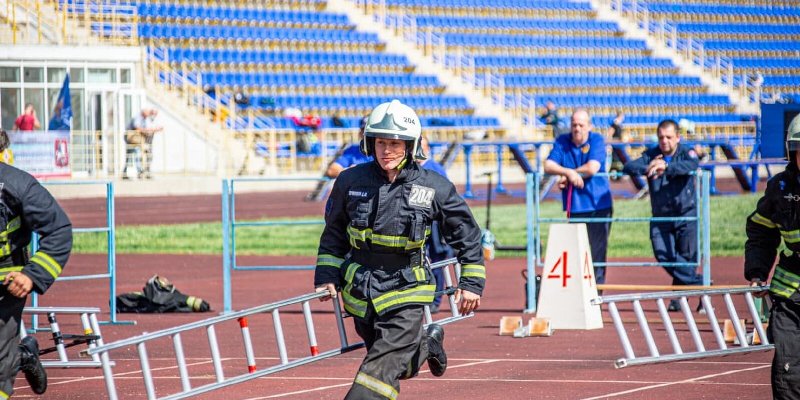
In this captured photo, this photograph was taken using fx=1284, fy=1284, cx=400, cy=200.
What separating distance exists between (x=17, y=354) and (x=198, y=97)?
3041 centimetres

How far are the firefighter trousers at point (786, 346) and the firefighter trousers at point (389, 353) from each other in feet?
5.81

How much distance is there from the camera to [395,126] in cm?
638

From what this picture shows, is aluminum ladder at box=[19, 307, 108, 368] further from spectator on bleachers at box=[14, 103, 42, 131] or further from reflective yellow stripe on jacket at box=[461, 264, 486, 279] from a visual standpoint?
spectator on bleachers at box=[14, 103, 42, 131]

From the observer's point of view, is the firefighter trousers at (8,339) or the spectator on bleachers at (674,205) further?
the spectator on bleachers at (674,205)

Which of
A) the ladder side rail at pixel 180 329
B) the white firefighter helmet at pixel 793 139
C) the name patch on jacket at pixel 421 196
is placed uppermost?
the white firefighter helmet at pixel 793 139

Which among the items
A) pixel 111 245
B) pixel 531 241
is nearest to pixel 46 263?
pixel 111 245

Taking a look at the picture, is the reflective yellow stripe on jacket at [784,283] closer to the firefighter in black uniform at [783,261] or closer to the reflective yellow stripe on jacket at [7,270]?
the firefighter in black uniform at [783,261]

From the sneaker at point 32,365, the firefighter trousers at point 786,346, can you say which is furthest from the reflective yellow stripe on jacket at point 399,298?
the sneaker at point 32,365

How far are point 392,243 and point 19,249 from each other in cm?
192

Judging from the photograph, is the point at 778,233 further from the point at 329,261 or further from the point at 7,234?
the point at 7,234

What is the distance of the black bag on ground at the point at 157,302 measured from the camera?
1347 cm

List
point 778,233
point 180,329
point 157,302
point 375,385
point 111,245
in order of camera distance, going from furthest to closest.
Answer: point 157,302
point 111,245
point 778,233
point 180,329
point 375,385

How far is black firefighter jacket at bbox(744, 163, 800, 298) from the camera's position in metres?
6.57

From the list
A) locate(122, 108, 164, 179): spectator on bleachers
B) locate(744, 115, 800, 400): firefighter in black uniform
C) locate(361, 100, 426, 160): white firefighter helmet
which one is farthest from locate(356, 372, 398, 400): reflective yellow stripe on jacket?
locate(122, 108, 164, 179): spectator on bleachers
